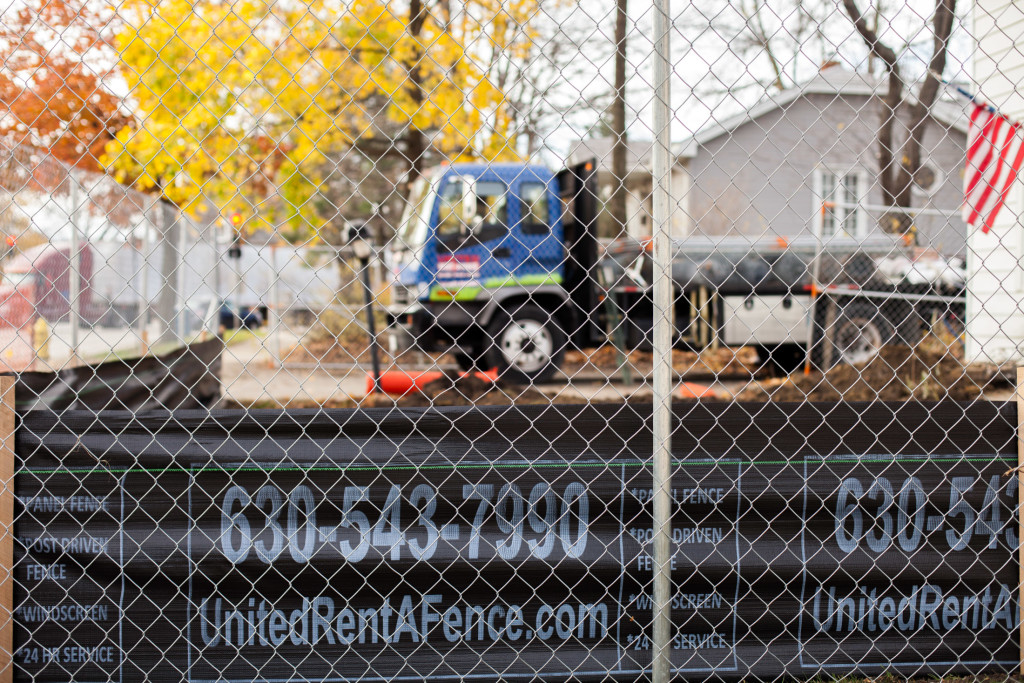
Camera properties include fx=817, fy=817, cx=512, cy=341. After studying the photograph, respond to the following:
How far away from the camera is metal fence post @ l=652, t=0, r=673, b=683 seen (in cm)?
231

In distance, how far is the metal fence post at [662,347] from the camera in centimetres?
231

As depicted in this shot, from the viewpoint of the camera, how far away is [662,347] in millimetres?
2344

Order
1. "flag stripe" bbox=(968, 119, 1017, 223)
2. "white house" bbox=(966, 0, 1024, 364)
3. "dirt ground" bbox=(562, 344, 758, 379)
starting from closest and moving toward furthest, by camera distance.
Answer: "flag stripe" bbox=(968, 119, 1017, 223) → "white house" bbox=(966, 0, 1024, 364) → "dirt ground" bbox=(562, 344, 758, 379)

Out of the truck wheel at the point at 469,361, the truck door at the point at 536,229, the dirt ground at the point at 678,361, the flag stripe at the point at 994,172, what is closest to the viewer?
the flag stripe at the point at 994,172

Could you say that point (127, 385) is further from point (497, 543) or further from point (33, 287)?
point (497, 543)

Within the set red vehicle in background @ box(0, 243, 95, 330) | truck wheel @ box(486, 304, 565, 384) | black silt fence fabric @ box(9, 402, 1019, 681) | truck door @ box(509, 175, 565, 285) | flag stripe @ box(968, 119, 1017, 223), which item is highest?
truck door @ box(509, 175, 565, 285)

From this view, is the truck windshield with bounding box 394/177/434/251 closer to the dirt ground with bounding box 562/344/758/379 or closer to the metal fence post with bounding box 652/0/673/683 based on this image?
the dirt ground with bounding box 562/344/758/379

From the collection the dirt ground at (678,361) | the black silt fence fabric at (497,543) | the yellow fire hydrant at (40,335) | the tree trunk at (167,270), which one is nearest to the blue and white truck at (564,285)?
the dirt ground at (678,361)

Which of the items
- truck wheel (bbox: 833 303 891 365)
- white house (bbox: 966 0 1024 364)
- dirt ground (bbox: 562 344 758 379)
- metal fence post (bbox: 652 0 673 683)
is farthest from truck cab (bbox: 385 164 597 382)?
metal fence post (bbox: 652 0 673 683)

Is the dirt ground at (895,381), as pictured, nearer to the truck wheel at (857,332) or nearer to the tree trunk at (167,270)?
the truck wheel at (857,332)

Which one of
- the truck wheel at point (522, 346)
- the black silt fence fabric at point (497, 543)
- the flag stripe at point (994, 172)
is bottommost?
the black silt fence fabric at point (497, 543)

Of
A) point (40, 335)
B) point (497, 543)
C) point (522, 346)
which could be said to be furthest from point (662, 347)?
point (522, 346)

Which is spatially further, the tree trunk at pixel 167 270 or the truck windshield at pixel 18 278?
the tree trunk at pixel 167 270

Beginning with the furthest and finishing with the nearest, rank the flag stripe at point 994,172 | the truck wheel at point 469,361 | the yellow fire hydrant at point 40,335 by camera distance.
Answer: the truck wheel at point 469,361 < the yellow fire hydrant at point 40,335 < the flag stripe at point 994,172
